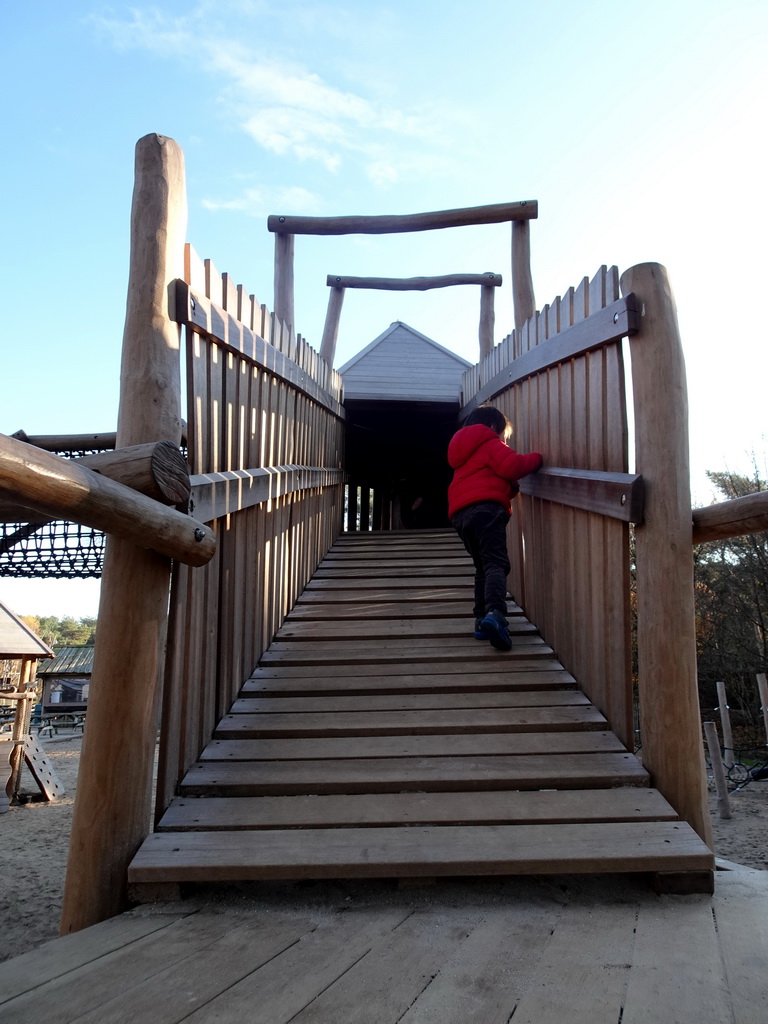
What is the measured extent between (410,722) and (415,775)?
0.50 metres

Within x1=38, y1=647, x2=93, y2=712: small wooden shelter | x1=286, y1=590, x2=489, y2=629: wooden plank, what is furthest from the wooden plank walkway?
x1=38, y1=647, x2=93, y2=712: small wooden shelter

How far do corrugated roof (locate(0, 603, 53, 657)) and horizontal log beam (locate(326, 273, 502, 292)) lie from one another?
19.6 feet

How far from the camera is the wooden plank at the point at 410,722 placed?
11.5 feet

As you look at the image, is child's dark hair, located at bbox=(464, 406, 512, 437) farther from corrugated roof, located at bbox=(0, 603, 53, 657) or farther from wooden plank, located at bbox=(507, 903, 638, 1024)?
corrugated roof, located at bbox=(0, 603, 53, 657)

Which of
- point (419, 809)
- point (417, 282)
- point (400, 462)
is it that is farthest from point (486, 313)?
point (419, 809)

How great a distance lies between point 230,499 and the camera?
366cm

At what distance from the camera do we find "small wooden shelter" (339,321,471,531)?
9133 mm

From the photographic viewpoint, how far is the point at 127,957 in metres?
2.05

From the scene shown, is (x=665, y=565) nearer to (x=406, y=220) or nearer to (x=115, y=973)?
(x=115, y=973)

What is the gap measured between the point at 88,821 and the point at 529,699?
2.13 m

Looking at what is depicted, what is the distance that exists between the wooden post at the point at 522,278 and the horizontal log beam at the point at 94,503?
15.3 ft

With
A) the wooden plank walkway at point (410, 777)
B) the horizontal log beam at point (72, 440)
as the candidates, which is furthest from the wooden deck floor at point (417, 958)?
the horizontal log beam at point (72, 440)

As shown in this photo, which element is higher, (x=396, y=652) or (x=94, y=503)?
(x=94, y=503)

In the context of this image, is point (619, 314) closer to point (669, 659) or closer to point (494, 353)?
point (669, 659)
